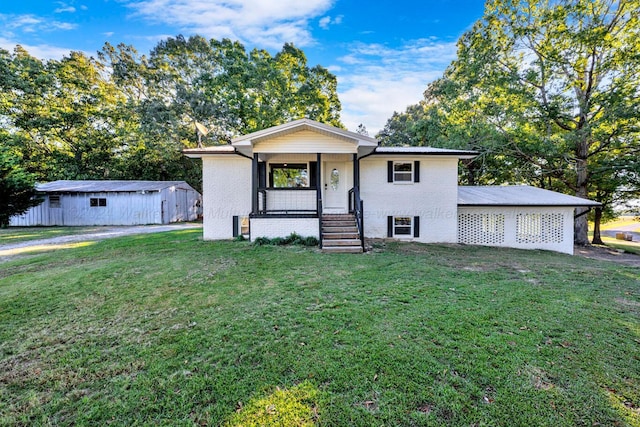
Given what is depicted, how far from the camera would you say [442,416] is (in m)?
2.10

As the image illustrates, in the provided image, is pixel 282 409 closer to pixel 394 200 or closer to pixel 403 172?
pixel 394 200

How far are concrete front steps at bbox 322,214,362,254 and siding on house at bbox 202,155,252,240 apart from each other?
3.57m

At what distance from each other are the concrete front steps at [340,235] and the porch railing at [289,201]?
87 cm

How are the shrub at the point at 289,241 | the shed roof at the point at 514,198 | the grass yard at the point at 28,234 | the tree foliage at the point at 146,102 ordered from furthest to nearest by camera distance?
the tree foliage at the point at 146,102 → the grass yard at the point at 28,234 → the shed roof at the point at 514,198 → the shrub at the point at 289,241

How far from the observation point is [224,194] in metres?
10.8

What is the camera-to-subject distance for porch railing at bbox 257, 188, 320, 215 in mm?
10469

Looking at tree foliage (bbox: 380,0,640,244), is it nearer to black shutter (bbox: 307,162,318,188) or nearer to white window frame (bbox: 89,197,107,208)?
black shutter (bbox: 307,162,318,188)

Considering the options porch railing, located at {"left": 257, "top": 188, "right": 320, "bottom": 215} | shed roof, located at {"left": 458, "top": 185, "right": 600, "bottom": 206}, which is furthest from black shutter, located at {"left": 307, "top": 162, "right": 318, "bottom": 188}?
shed roof, located at {"left": 458, "top": 185, "right": 600, "bottom": 206}

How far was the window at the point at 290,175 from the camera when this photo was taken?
38.6 feet

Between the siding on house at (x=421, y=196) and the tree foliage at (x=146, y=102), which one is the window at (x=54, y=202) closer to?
the tree foliage at (x=146, y=102)

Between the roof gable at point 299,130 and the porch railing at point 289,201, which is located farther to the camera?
the porch railing at point 289,201

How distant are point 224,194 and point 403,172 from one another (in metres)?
7.53

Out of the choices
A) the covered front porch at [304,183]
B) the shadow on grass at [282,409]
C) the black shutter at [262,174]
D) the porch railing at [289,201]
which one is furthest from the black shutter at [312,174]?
the shadow on grass at [282,409]

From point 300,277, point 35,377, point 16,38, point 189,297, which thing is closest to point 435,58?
point 300,277
